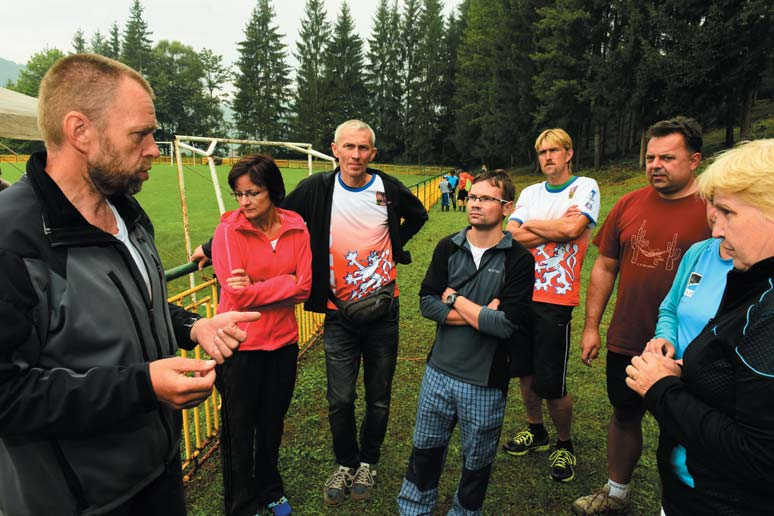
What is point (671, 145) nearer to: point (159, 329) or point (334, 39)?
point (159, 329)

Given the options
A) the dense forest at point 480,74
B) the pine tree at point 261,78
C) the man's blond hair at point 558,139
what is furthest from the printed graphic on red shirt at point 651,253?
the pine tree at point 261,78

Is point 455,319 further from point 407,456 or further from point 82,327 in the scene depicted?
point 82,327

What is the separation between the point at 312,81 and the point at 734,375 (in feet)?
237

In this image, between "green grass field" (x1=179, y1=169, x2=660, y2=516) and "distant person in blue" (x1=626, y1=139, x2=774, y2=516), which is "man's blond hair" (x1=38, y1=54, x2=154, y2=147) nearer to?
"distant person in blue" (x1=626, y1=139, x2=774, y2=516)

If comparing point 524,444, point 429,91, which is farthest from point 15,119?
point 429,91

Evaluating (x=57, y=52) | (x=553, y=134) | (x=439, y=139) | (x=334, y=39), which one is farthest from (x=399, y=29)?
(x=553, y=134)

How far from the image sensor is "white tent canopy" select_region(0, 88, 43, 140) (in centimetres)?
721

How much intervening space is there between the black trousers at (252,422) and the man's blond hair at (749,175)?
2.35 meters

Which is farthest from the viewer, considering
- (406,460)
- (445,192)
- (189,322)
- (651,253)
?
(445,192)

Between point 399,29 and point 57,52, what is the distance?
176 ft

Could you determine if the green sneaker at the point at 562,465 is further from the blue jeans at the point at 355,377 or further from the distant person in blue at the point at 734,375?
the distant person in blue at the point at 734,375

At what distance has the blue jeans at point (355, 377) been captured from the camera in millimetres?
3184

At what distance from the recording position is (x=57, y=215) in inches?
53.7

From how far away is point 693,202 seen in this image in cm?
260
